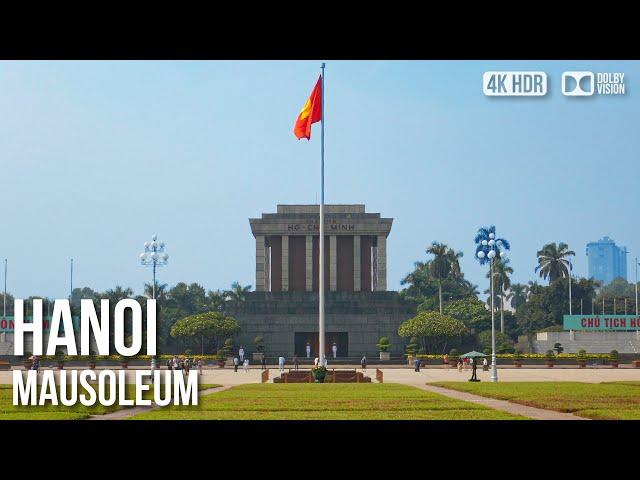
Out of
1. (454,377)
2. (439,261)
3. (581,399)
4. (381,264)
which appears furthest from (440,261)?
(581,399)

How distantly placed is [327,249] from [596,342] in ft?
90.9

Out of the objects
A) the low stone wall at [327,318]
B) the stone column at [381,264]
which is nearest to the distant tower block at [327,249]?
the stone column at [381,264]

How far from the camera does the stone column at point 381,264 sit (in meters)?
95.1

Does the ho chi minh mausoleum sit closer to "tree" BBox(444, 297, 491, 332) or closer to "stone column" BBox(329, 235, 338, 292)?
"stone column" BBox(329, 235, 338, 292)

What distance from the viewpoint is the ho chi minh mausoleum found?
295ft

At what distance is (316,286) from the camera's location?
315ft

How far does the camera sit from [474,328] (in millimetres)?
113375

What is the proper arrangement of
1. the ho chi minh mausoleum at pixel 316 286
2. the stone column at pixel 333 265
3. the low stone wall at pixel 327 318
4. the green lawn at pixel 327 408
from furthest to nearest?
the stone column at pixel 333 265 → the ho chi minh mausoleum at pixel 316 286 → the low stone wall at pixel 327 318 → the green lawn at pixel 327 408

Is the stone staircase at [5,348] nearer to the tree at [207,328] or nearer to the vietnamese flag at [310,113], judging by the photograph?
the tree at [207,328]

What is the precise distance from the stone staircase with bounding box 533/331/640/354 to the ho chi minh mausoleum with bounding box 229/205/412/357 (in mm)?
15805

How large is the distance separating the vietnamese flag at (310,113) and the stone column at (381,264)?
162 ft

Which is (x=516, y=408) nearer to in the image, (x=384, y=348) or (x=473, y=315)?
(x=384, y=348)
